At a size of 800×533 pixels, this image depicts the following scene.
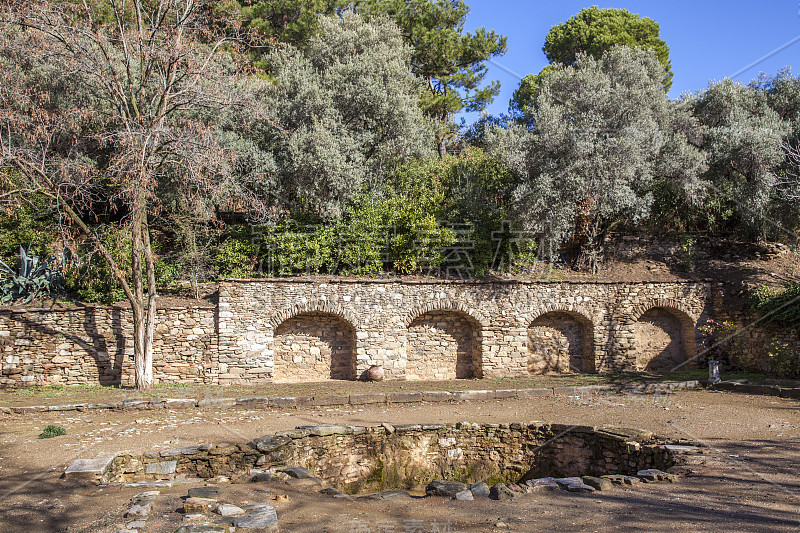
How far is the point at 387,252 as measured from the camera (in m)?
16.0

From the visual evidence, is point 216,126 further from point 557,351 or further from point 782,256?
point 782,256

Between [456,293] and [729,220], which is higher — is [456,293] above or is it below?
below

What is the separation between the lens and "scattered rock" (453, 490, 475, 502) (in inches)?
250

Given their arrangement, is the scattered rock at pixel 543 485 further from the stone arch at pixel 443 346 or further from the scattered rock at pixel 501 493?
the stone arch at pixel 443 346

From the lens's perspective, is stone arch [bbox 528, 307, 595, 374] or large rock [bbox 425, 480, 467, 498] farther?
stone arch [bbox 528, 307, 595, 374]

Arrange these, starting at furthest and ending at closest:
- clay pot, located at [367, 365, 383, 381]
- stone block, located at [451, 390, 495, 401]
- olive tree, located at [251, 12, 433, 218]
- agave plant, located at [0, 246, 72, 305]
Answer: olive tree, located at [251, 12, 433, 218], clay pot, located at [367, 365, 383, 381], agave plant, located at [0, 246, 72, 305], stone block, located at [451, 390, 495, 401]

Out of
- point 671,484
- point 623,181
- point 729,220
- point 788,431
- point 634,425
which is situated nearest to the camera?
point 671,484

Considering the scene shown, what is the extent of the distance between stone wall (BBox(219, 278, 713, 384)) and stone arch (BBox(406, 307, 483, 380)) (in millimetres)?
28

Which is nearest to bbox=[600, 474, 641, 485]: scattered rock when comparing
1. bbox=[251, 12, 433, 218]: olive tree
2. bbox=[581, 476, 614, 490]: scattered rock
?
bbox=[581, 476, 614, 490]: scattered rock

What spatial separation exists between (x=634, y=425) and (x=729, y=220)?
12.4 meters

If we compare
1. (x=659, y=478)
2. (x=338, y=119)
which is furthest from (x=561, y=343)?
(x=659, y=478)

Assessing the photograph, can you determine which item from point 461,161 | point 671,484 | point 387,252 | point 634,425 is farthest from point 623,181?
point 671,484

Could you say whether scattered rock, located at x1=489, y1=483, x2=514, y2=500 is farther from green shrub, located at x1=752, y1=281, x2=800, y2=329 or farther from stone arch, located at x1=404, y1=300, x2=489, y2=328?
green shrub, located at x1=752, y1=281, x2=800, y2=329

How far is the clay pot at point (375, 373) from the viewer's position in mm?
14143
